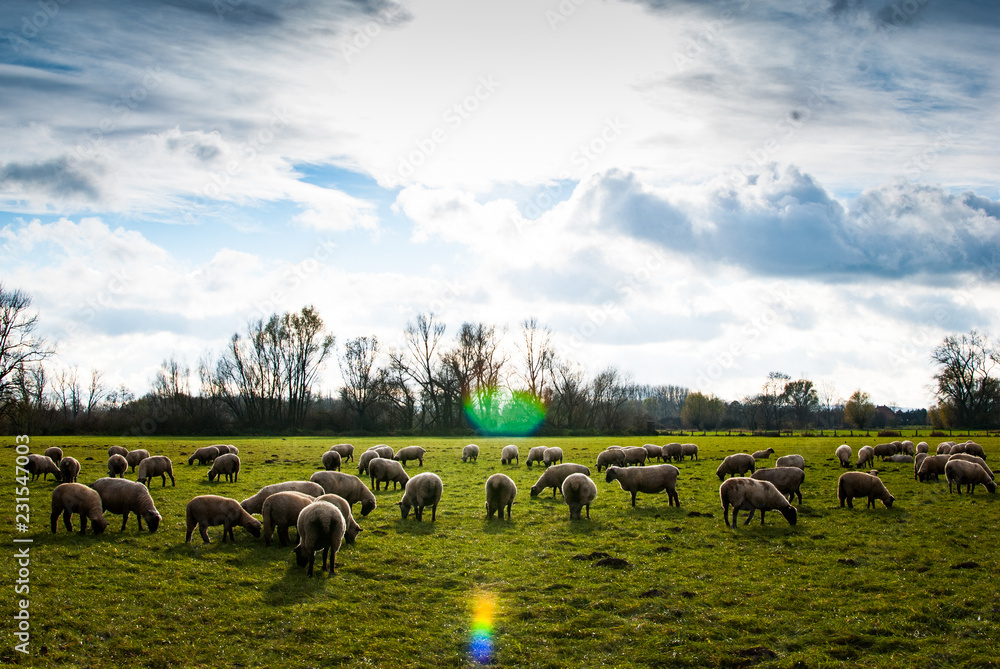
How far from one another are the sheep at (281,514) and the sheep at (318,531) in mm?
1874

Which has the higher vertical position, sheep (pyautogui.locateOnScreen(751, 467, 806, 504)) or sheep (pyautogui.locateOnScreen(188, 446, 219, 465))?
sheep (pyautogui.locateOnScreen(751, 467, 806, 504))

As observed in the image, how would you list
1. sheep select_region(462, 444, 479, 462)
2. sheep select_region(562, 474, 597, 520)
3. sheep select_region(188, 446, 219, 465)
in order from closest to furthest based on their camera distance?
sheep select_region(562, 474, 597, 520) < sheep select_region(188, 446, 219, 465) < sheep select_region(462, 444, 479, 462)

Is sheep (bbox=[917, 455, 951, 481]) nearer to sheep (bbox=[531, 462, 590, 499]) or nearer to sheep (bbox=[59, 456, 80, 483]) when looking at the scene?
sheep (bbox=[531, 462, 590, 499])

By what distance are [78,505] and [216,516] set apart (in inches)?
135

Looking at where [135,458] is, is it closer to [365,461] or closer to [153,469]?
[153,469]

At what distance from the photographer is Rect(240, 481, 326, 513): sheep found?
17.2m

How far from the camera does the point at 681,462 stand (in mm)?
42875

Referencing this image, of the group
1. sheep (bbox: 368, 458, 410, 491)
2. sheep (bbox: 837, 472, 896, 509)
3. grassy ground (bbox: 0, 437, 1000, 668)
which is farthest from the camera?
sheep (bbox: 368, 458, 410, 491)

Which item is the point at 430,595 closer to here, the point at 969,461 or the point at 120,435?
the point at 969,461

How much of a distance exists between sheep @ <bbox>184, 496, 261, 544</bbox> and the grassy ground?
39 centimetres

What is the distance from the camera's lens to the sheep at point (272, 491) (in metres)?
17.2

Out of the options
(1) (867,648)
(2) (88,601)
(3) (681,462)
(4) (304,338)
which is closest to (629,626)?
(1) (867,648)

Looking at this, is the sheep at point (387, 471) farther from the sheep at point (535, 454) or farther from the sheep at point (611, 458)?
the sheep at point (535, 454)

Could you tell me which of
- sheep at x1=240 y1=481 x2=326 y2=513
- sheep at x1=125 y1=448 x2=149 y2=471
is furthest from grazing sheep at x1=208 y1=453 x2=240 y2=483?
sheep at x1=240 y1=481 x2=326 y2=513
